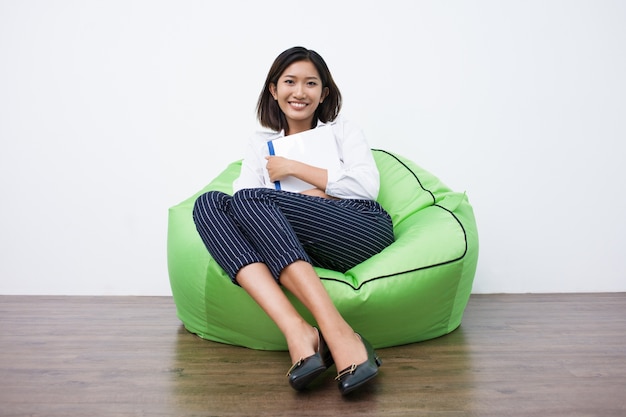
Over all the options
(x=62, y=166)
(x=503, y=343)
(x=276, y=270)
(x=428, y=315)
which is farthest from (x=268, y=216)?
(x=62, y=166)

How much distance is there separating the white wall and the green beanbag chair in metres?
0.70

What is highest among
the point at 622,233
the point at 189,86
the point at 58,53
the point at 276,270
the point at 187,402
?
the point at 58,53

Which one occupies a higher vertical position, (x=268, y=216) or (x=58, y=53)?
(x=58, y=53)

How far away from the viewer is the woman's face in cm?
218

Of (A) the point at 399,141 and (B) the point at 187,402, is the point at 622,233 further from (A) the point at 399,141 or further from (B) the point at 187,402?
(B) the point at 187,402

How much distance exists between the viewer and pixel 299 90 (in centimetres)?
217

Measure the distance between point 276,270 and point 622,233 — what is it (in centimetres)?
189

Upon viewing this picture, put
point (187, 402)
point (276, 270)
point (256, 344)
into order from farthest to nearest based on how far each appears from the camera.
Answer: point (256, 344)
point (276, 270)
point (187, 402)

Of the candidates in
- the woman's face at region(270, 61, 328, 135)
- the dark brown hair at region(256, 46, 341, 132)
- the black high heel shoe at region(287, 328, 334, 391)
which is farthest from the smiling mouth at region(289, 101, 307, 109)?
the black high heel shoe at region(287, 328, 334, 391)

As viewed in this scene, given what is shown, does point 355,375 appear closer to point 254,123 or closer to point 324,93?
point 324,93

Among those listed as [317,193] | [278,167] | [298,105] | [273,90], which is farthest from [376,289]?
[273,90]

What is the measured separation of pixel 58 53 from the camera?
2.74 meters

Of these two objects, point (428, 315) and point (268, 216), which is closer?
point (268, 216)

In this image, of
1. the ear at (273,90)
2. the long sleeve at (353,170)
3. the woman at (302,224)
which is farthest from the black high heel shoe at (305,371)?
the ear at (273,90)
